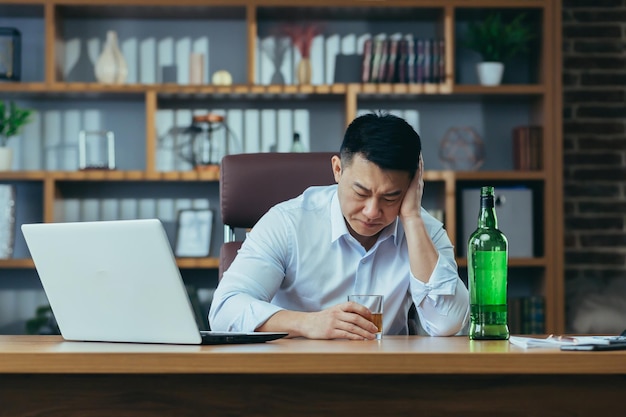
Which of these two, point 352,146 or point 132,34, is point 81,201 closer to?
point 132,34

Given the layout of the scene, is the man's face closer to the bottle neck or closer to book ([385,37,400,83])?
the bottle neck

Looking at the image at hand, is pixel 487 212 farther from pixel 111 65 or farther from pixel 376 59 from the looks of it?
pixel 111 65

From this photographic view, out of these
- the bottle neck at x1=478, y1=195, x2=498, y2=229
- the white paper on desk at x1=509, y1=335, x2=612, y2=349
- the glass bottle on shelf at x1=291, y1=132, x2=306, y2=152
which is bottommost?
the white paper on desk at x1=509, y1=335, x2=612, y2=349

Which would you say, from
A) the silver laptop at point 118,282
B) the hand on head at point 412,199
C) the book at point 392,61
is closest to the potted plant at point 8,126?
the book at point 392,61

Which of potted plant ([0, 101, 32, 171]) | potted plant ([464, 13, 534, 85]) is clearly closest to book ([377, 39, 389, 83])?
potted plant ([464, 13, 534, 85])

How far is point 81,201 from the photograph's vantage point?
4.07m

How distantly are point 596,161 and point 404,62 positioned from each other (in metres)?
0.95

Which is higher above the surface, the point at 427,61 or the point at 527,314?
the point at 427,61

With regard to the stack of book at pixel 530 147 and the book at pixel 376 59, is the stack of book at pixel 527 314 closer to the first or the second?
the stack of book at pixel 530 147

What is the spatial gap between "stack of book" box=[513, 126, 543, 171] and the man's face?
2.12 m

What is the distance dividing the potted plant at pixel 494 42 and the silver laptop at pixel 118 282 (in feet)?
8.90

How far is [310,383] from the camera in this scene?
1.18m

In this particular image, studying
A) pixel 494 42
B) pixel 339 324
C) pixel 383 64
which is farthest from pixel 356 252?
pixel 494 42

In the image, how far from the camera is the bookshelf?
3.98 metres
